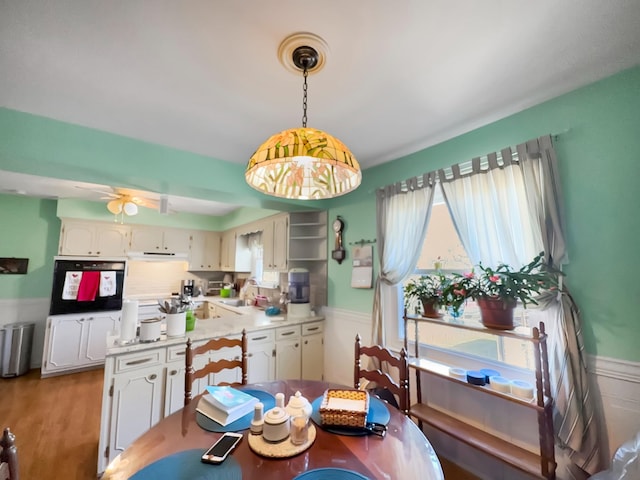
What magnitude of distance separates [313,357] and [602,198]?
2.76 m

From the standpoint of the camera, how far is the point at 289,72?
1.41 metres

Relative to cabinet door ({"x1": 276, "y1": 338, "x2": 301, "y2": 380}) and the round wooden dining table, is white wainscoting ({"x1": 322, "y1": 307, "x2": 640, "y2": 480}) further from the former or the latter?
the round wooden dining table

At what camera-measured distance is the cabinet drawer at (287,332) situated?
9.14ft

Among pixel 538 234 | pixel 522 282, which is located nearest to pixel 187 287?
pixel 522 282

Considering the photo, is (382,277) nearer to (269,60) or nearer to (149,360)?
(269,60)

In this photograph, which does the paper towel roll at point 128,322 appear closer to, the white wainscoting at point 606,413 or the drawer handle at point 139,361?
the drawer handle at point 139,361

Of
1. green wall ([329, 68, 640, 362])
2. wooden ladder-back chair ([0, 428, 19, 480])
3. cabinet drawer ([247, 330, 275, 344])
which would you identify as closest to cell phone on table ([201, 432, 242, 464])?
wooden ladder-back chair ([0, 428, 19, 480])

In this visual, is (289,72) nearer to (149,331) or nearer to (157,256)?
(149,331)

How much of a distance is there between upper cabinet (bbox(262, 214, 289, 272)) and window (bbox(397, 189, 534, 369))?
156 cm

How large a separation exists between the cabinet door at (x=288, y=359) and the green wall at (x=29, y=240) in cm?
386

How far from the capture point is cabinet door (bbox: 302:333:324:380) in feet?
9.64

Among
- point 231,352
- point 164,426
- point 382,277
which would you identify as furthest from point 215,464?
point 382,277

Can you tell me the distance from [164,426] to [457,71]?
2.27m

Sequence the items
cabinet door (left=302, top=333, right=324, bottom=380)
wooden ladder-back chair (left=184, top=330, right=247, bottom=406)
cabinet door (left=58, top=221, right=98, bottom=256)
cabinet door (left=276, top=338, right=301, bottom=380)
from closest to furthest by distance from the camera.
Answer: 1. wooden ladder-back chair (left=184, top=330, right=247, bottom=406)
2. cabinet door (left=276, top=338, right=301, bottom=380)
3. cabinet door (left=302, top=333, right=324, bottom=380)
4. cabinet door (left=58, top=221, right=98, bottom=256)
